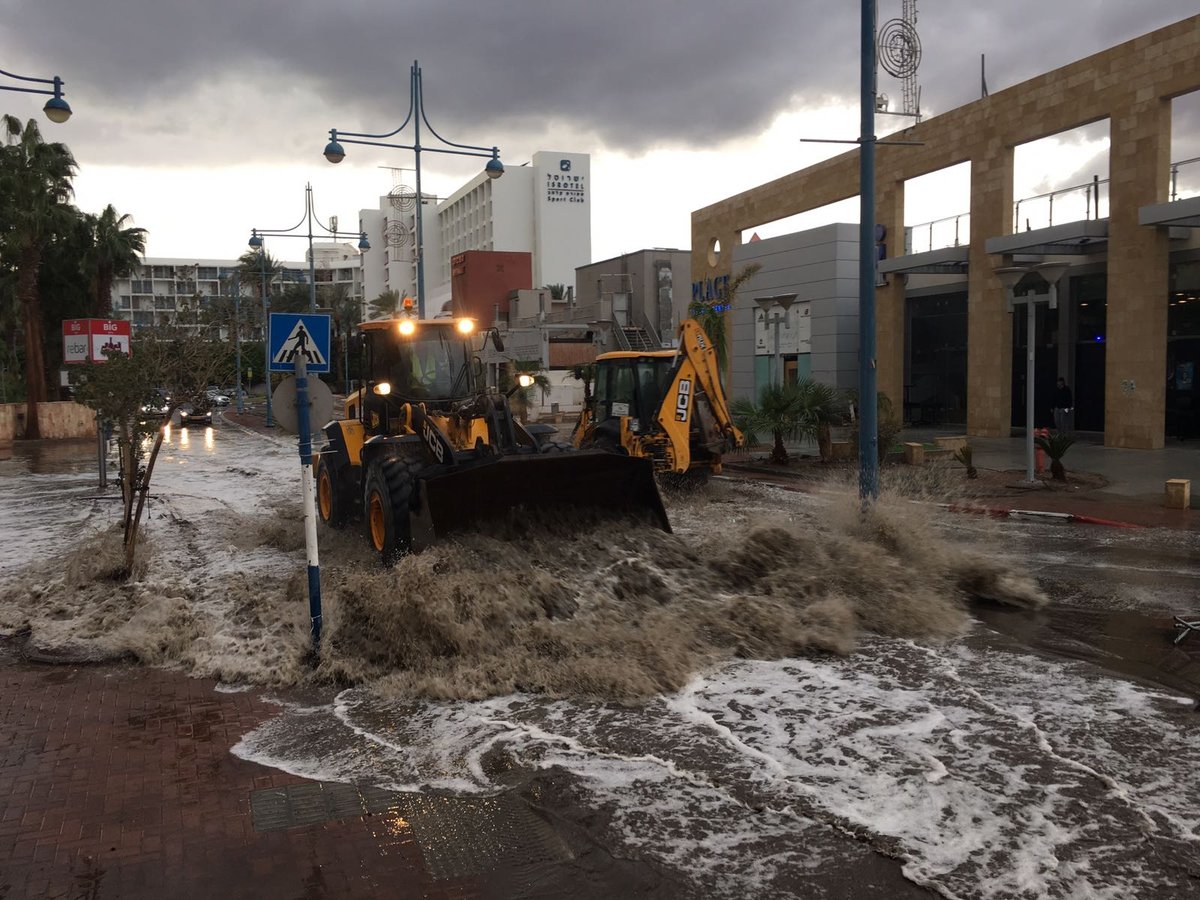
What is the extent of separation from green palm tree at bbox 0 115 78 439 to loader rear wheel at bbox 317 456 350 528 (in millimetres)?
26727

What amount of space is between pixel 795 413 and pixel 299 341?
46.3 feet

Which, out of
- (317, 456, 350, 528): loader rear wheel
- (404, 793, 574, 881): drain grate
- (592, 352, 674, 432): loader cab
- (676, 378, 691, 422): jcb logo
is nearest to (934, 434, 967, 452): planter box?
(592, 352, 674, 432): loader cab

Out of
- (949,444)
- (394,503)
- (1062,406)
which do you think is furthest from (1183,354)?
(394,503)

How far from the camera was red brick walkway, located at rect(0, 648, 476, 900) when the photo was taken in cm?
430

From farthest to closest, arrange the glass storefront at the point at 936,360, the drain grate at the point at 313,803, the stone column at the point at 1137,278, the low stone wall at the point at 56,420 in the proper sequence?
the low stone wall at the point at 56,420 < the glass storefront at the point at 936,360 < the stone column at the point at 1137,278 < the drain grate at the point at 313,803

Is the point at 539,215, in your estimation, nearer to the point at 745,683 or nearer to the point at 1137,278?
the point at 1137,278

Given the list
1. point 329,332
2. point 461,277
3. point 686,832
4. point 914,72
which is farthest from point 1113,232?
point 461,277

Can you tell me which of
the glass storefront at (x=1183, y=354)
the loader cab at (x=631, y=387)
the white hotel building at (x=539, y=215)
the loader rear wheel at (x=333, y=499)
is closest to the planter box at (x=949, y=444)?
the glass storefront at (x=1183, y=354)

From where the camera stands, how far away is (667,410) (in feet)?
51.0

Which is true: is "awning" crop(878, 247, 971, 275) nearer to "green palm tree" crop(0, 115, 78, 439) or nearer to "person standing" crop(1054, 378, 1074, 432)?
"person standing" crop(1054, 378, 1074, 432)

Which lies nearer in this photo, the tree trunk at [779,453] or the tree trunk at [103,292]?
the tree trunk at [779,453]

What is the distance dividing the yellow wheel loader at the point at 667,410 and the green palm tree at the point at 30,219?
2683 cm

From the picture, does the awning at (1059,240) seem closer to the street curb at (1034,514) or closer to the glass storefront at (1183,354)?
the glass storefront at (1183,354)

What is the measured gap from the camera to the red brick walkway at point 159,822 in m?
4.30
